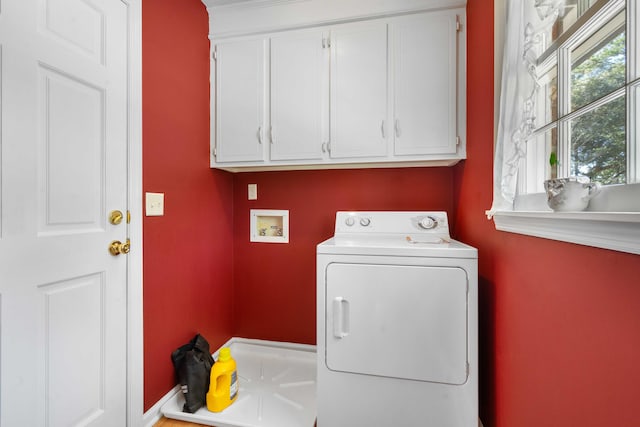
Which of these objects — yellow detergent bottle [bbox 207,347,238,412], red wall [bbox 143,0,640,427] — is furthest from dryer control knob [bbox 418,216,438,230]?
yellow detergent bottle [bbox 207,347,238,412]

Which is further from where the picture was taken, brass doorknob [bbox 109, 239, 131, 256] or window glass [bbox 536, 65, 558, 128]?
brass doorknob [bbox 109, 239, 131, 256]

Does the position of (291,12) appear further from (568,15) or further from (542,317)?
(542,317)

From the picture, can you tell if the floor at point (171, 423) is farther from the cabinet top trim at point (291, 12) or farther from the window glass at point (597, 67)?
the cabinet top trim at point (291, 12)

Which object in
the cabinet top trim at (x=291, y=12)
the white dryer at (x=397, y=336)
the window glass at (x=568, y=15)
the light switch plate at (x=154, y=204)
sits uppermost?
the cabinet top trim at (x=291, y=12)

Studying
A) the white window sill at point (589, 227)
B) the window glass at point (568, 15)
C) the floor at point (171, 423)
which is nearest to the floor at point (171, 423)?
the floor at point (171, 423)

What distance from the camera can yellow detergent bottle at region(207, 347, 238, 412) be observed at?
1513mm

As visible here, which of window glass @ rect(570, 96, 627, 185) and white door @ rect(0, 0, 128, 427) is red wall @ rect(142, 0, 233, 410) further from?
window glass @ rect(570, 96, 627, 185)

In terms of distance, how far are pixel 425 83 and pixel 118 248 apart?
191 cm

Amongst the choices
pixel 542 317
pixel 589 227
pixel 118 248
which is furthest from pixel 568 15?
pixel 118 248

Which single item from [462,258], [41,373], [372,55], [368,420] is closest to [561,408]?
[462,258]

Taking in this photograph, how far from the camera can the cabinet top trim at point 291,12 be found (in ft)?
5.37

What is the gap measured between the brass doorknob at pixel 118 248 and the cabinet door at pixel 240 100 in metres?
0.86

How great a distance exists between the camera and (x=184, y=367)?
1.52 meters

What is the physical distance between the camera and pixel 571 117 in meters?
0.82
